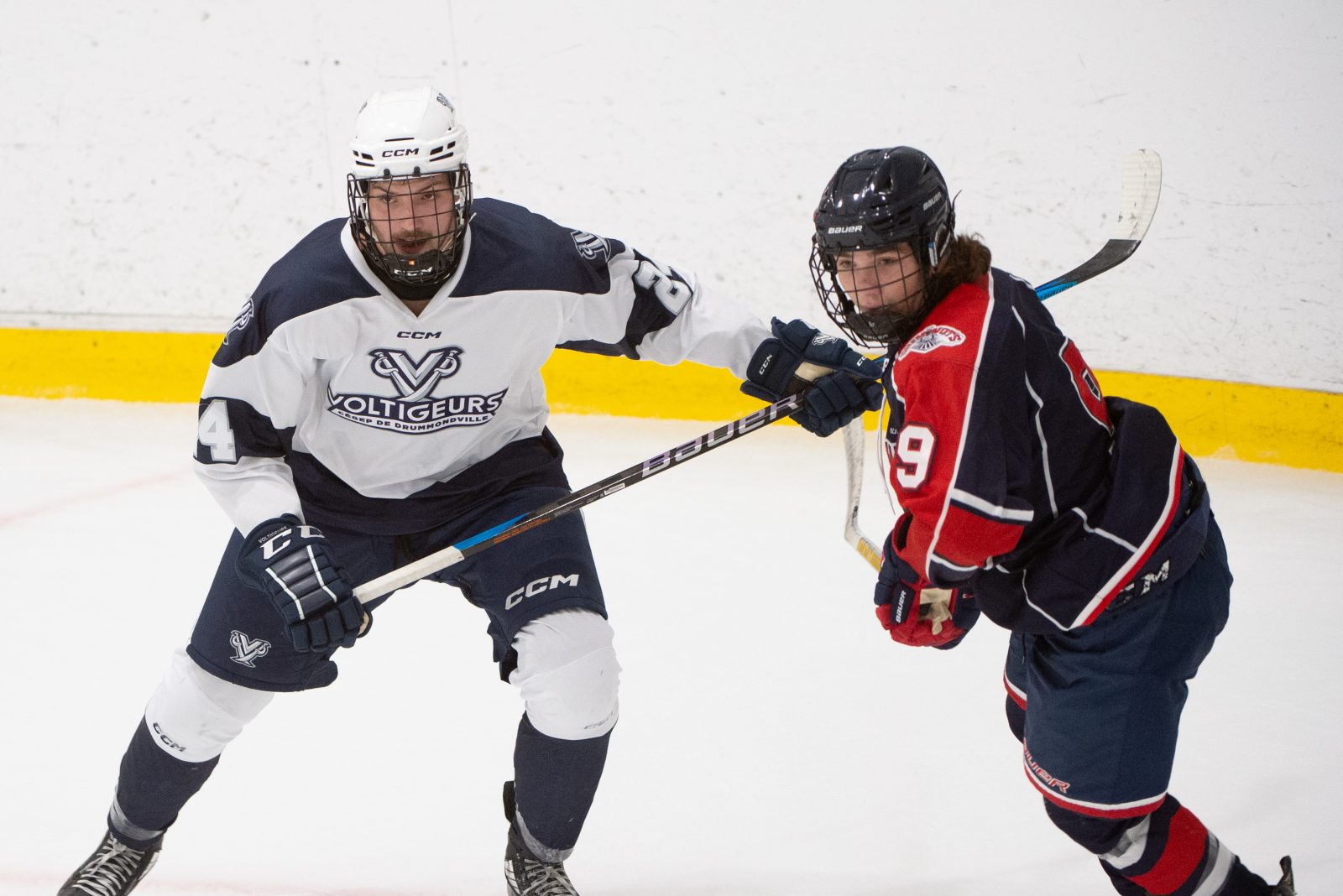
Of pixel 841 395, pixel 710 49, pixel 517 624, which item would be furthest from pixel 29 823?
pixel 710 49

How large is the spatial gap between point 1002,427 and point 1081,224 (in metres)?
2.61

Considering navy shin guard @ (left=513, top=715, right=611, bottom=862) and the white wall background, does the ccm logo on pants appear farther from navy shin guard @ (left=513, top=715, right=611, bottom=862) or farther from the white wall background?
the white wall background

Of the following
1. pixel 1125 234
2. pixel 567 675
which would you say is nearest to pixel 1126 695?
A: pixel 567 675

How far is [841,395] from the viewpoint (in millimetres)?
1955

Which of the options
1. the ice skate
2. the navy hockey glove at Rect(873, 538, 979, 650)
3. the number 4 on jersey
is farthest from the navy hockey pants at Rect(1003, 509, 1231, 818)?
the number 4 on jersey

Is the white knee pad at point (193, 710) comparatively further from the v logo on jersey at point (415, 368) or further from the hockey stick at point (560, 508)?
the v logo on jersey at point (415, 368)

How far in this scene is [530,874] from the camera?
6.30 ft

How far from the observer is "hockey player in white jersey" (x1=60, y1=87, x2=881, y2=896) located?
176 centimetres

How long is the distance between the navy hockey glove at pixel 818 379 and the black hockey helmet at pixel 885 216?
16.4 inches

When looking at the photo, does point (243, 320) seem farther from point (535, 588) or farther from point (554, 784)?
point (554, 784)

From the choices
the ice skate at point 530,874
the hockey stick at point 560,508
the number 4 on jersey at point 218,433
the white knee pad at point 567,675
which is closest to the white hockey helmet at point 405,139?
the number 4 on jersey at point 218,433

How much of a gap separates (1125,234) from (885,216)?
30.4 inches

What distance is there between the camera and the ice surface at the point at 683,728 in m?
2.07

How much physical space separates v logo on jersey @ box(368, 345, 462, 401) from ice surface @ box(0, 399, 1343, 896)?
0.78 meters
